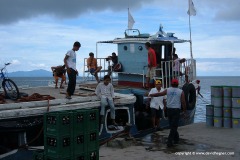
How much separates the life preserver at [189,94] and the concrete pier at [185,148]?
6.81ft

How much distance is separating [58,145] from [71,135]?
1.20 ft

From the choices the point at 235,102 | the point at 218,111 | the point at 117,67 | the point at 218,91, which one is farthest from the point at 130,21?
the point at 235,102

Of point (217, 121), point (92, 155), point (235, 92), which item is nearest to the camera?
point (92, 155)

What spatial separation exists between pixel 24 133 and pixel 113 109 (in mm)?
3179

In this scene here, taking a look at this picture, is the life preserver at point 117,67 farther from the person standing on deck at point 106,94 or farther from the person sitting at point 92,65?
the person standing on deck at point 106,94

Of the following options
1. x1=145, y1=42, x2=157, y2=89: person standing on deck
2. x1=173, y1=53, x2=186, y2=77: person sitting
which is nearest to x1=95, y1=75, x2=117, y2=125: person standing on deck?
x1=145, y1=42, x2=157, y2=89: person standing on deck

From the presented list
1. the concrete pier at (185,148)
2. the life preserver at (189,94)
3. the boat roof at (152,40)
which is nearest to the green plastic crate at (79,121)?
the concrete pier at (185,148)

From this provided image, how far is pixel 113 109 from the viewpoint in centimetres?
1227

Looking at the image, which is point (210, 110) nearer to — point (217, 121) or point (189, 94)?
point (217, 121)

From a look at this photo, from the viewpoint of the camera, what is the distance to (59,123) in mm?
7656

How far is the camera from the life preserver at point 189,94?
14.7 metres

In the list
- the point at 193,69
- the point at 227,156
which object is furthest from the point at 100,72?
the point at 227,156

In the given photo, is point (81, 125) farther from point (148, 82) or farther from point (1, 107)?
point (148, 82)

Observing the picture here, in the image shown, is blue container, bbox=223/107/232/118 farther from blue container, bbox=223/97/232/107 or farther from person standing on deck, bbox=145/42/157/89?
person standing on deck, bbox=145/42/157/89
